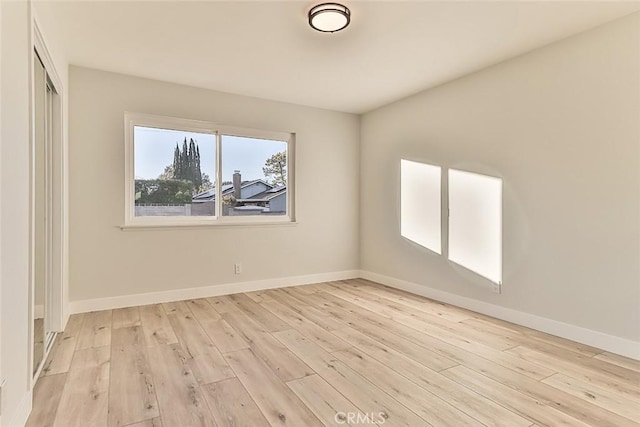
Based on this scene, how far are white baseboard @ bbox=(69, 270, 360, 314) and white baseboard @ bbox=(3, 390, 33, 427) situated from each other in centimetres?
183

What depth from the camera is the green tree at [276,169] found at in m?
4.52

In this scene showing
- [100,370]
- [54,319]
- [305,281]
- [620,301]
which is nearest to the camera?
[100,370]

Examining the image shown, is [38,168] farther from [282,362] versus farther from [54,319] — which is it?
[282,362]

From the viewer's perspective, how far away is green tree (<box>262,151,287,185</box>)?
14.8ft

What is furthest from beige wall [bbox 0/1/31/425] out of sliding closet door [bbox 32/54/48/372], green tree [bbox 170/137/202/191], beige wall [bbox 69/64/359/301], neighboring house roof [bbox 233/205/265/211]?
neighboring house roof [bbox 233/205/265/211]

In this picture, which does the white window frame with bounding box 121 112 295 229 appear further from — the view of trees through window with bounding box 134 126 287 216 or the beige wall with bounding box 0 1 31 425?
the beige wall with bounding box 0 1 31 425

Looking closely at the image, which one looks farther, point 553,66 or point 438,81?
point 438,81

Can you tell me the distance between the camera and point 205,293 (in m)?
3.96

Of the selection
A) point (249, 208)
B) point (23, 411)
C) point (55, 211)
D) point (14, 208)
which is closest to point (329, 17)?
point (14, 208)

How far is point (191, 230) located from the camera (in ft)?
12.8

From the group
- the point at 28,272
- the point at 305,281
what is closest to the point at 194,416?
the point at 28,272

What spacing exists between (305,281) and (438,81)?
9.73ft

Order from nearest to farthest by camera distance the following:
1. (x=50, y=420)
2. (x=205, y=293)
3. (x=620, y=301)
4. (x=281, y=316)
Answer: (x=50, y=420), (x=620, y=301), (x=281, y=316), (x=205, y=293)

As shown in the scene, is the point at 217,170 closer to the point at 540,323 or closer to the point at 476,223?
the point at 476,223
